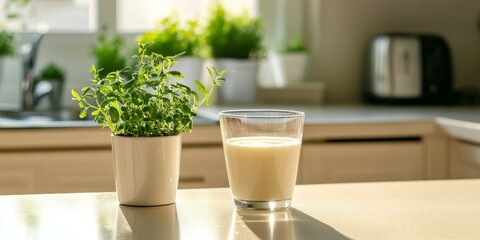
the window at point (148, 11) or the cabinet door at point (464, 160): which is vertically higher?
the window at point (148, 11)

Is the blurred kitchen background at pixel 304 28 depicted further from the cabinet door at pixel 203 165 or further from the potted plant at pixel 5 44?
the cabinet door at pixel 203 165

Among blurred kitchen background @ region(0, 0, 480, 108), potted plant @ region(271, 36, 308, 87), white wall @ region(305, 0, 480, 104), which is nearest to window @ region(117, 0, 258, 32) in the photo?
blurred kitchen background @ region(0, 0, 480, 108)

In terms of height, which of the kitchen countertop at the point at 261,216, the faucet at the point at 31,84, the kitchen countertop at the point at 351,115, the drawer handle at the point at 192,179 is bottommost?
the drawer handle at the point at 192,179

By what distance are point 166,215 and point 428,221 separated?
31 centimetres

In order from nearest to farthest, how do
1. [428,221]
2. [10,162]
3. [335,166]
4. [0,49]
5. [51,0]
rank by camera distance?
1. [428,221]
2. [10,162]
3. [335,166]
4. [0,49]
5. [51,0]

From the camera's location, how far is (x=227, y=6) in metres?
3.18

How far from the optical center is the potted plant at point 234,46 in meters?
2.95

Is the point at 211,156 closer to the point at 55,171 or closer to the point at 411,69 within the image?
the point at 55,171

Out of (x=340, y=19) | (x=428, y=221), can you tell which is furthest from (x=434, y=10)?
(x=428, y=221)

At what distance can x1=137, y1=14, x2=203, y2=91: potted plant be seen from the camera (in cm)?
Answer: 278

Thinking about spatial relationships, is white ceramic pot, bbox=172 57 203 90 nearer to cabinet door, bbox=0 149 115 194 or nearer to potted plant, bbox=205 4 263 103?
potted plant, bbox=205 4 263 103

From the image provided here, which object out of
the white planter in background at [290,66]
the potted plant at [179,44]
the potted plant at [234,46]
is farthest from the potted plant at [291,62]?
the potted plant at [179,44]

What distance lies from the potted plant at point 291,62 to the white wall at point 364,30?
0.09 metres

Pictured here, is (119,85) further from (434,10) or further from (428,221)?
(434,10)
